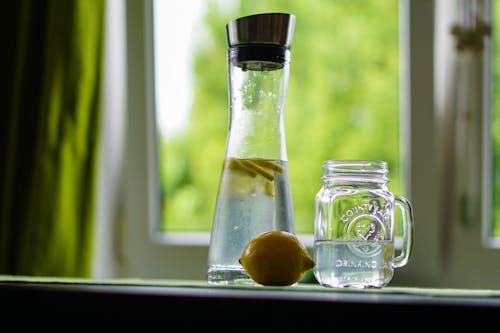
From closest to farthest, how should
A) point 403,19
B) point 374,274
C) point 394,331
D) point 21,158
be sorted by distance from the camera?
1. point 394,331
2. point 374,274
3. point 21,158
4. point 403,19

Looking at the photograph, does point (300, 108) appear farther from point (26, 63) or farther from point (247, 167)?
point (247, 167)

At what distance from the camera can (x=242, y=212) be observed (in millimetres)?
869

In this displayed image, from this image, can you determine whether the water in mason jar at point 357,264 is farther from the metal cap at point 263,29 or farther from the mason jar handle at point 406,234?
the metal cap at point 263,29

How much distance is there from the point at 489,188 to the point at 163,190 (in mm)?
798

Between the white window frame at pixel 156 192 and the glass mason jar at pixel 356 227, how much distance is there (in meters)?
0.72

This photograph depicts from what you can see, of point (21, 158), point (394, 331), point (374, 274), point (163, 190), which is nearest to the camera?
point (394, 331)

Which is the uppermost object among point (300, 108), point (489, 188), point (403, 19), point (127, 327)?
point (403, 19)

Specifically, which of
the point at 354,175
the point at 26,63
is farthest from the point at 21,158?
the point at 354,175

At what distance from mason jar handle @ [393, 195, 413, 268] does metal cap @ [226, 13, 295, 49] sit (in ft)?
0.81

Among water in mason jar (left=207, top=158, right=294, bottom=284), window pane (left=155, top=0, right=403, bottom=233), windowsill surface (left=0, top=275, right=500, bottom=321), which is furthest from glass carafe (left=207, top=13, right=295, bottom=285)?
window pane (left=155, top=0, right=403, bottom=233)

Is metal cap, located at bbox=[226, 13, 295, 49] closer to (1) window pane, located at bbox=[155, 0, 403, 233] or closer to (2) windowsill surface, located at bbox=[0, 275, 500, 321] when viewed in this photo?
(2) windowsill surface, located at bbox=[0, 275, 500, 321]

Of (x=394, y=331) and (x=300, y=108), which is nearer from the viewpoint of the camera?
(x=394, y=331)

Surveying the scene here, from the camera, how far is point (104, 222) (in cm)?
167

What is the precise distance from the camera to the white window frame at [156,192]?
1.54m
